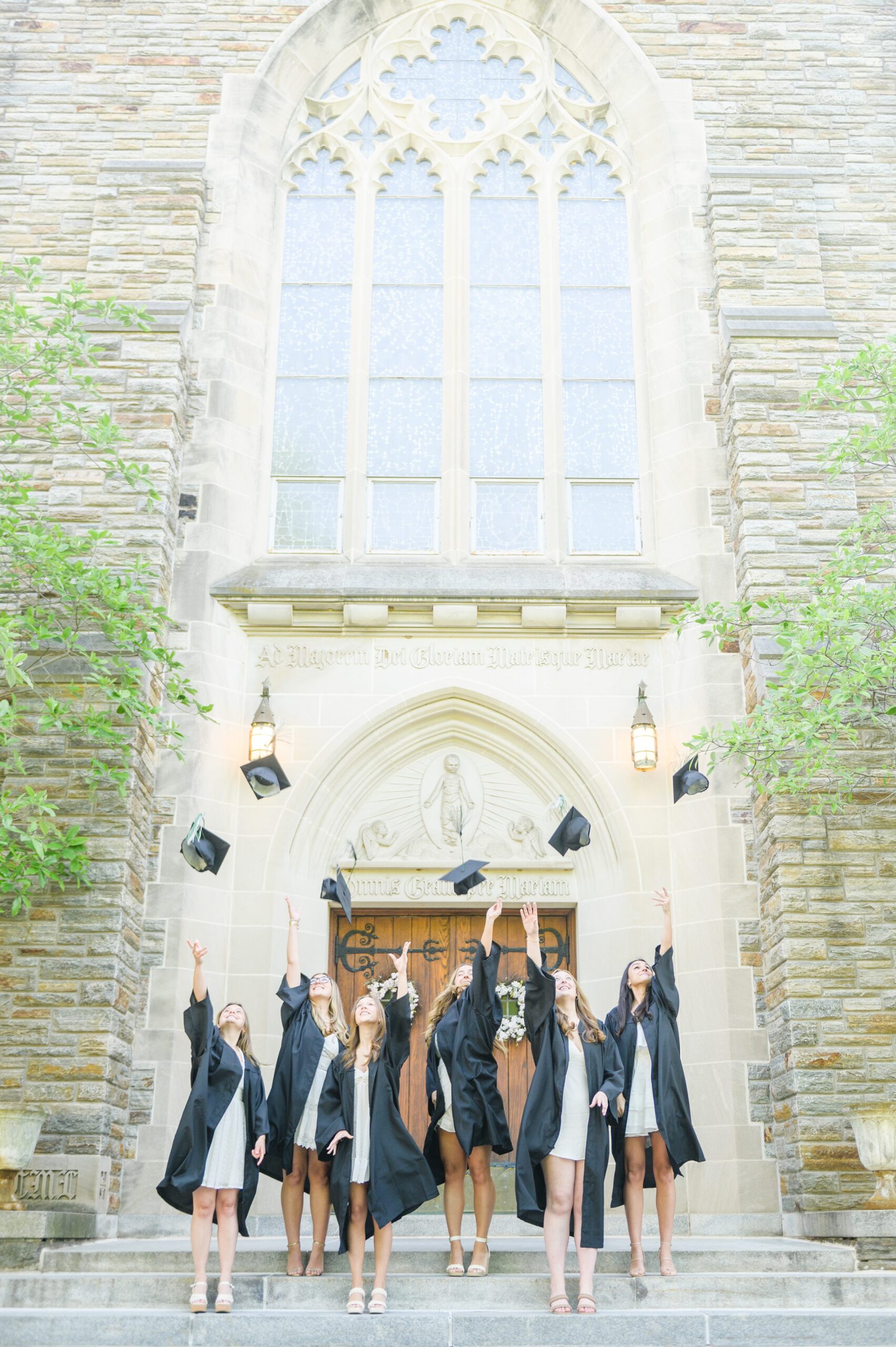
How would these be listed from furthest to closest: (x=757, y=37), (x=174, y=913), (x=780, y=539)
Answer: (x=757, y=37)
(x=780, y=539)
(x=174, y=913)

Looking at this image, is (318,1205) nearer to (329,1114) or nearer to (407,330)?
(329,1114)

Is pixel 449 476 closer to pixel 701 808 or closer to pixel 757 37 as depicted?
pixel 701 808

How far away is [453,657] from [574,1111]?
408 centimetres

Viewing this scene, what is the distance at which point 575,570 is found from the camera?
30.3ft

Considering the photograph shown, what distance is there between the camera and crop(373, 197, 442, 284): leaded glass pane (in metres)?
10.4

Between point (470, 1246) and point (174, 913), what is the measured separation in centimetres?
267

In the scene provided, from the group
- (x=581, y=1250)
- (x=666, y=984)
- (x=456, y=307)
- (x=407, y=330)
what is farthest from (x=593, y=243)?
(x=581, y=1250)

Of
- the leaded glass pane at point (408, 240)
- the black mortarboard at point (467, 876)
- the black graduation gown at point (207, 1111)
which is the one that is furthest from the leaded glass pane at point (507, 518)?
the black graduation gown at point (207, 1111)

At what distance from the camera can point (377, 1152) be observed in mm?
5512

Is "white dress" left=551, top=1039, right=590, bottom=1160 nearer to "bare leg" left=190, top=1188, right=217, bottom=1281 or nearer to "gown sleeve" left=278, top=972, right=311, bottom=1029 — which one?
"gown sleeve" left=278, top=972, right=311, bottom=1029

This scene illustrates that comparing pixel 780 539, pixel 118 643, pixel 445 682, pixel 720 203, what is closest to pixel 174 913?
pixel 118 643

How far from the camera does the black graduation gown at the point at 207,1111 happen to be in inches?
213

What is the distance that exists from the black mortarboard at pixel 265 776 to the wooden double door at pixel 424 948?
1.06 m

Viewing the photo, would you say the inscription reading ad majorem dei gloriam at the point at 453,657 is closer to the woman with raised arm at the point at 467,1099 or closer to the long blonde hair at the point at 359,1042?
the woman with raised arm at the point at 467,1099
